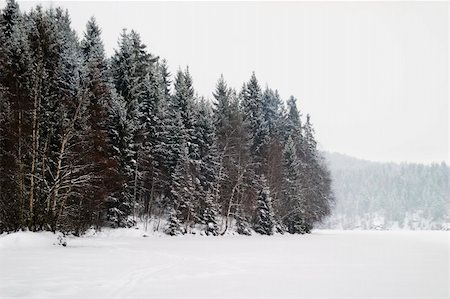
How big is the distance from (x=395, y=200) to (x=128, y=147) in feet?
516

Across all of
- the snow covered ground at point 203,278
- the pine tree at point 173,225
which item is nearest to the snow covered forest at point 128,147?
the pine tree at point 173,225

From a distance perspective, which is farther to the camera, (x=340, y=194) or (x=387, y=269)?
(x=340, y=194)

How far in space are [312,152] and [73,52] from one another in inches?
1342

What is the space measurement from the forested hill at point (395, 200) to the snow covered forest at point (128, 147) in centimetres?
10577

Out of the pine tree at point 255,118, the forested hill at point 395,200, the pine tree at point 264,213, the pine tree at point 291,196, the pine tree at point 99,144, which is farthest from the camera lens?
the forested hill at point 395,200

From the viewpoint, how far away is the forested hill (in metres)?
152

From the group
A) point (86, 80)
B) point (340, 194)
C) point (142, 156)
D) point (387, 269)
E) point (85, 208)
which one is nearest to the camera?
point (387, 269)

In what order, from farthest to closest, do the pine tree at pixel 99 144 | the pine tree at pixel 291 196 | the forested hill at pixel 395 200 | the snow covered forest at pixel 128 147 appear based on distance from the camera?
the forested hill at pixel 395 200, the pine tree at pixel 291 196, the pine tree at pixel 99 144, the snow covered forest at pixel 128 147

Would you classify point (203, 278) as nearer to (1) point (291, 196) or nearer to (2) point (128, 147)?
(2) point (128, 147)

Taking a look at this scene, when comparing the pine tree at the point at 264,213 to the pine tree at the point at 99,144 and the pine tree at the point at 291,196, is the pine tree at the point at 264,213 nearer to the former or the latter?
the pine tree at the point at 291,196

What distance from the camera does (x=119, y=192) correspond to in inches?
1154

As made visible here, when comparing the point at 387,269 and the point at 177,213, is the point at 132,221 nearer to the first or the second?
the point at 177,213

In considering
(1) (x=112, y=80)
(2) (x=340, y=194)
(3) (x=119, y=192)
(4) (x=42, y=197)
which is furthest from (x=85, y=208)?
(2) (x=340, y=194)

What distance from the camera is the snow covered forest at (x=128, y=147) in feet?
61.9
